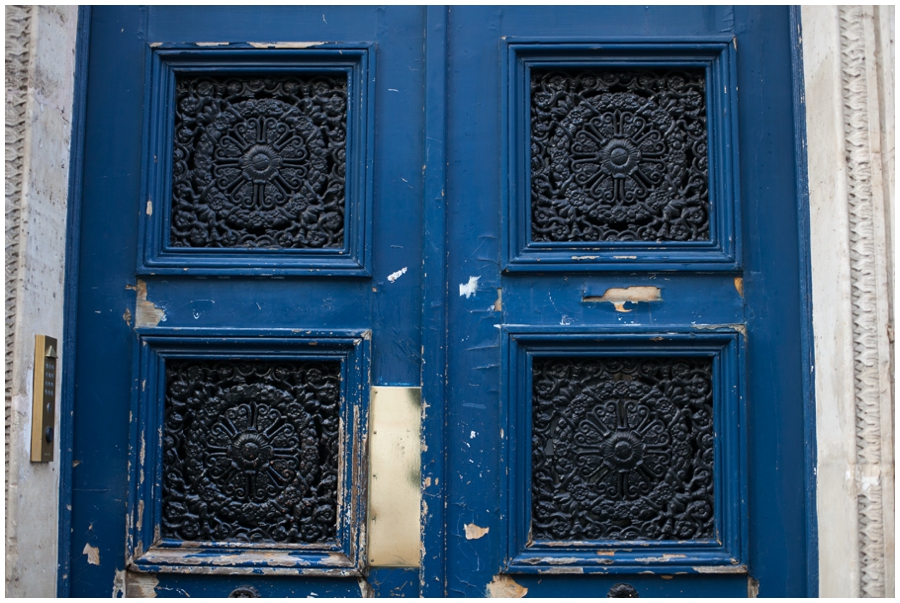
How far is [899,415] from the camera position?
6.18ft

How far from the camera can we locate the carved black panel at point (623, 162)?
2.21 m

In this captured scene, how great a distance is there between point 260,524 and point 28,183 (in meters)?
1.04

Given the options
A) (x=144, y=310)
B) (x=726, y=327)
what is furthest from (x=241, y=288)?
(x=726, y=327)

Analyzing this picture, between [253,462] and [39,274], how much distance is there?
0.72 meters

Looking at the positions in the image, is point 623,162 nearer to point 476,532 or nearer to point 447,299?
point 447,299

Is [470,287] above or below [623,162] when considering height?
below

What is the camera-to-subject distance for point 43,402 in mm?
2012

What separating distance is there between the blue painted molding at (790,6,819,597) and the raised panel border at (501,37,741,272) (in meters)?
0.16

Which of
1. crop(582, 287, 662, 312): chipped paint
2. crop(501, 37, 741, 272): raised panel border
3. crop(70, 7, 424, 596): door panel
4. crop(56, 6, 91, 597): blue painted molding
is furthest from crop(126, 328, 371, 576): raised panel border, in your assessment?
crop(582, 287, 662, 312): chipped paint

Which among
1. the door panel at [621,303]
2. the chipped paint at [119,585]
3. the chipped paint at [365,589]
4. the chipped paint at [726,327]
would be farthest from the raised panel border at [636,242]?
the chipped paint at [119,585]

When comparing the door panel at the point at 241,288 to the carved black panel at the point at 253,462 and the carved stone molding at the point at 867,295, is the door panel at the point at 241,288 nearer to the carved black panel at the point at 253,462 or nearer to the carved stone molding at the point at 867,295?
the carved black panel at the point at 253,462

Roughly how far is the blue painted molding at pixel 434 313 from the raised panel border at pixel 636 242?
169 millimetres

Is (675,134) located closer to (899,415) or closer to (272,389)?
(899,415)

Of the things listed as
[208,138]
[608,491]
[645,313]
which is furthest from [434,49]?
[608,491]
